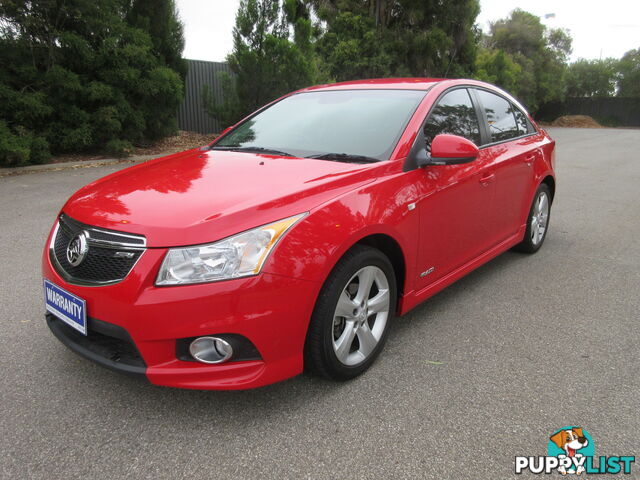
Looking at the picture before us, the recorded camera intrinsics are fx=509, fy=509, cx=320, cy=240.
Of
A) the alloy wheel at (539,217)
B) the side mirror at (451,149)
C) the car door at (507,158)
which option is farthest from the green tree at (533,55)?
the side mirror at (451,149)

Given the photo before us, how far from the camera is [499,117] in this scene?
408cm

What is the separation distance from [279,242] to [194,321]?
477 mm

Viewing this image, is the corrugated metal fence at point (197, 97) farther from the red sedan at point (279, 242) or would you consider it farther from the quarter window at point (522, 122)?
the red sedan at point (279, 242)

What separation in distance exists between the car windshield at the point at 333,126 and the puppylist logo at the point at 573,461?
163 cm

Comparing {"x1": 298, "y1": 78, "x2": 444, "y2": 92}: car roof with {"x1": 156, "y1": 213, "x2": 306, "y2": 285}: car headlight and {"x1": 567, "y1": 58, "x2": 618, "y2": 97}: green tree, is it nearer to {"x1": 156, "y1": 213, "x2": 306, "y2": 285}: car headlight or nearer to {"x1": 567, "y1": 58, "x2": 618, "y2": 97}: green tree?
{"x1": 156, "y1": 213, "x2": 306, "y2": 285}: car headlight

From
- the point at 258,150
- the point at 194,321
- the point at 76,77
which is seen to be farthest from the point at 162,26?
the point at 194,321

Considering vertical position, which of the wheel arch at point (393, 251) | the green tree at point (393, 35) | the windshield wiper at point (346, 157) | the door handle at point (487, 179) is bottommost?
the wheel arch at point (393, 251)

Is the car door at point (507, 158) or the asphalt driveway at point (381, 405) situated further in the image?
the car door at point (507, 158)

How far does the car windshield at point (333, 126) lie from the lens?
3.00 meters

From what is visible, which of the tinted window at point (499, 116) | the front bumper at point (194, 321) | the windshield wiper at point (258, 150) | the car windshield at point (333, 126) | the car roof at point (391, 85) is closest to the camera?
the front bumper at point (194, 321)

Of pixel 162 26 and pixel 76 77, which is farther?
pixel 162 26

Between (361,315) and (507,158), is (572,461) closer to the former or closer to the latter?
(361,315)

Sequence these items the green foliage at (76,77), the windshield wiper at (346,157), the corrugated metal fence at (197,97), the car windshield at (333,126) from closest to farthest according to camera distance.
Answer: the windshield wiper at (346,157) → the car windshield at (333,126) → the green foliage at (76,77) → the corrugated metal fence at (197,97)

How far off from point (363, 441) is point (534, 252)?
3357mm
